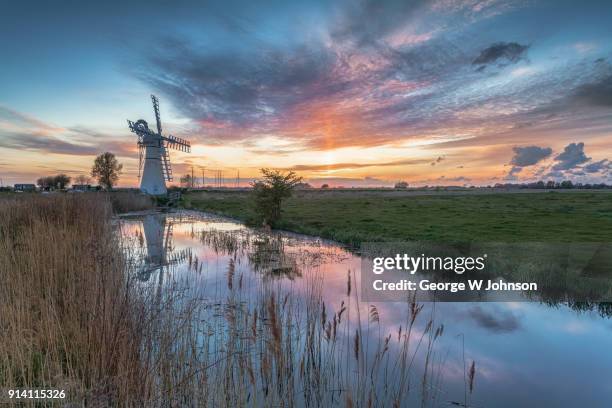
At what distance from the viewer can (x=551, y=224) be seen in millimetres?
24891

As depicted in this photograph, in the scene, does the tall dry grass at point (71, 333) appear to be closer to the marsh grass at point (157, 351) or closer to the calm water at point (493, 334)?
the marsh grass at point (157, 351)

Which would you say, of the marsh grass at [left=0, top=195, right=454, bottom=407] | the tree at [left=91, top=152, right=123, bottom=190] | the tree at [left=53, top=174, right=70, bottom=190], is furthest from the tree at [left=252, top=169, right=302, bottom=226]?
the tree at [left=53, top=174, right=70, bottom=190]

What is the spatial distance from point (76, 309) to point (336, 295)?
771cm

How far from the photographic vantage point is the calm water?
6418mm

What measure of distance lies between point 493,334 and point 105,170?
311 ft

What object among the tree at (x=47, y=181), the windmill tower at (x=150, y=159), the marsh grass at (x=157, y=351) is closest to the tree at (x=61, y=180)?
the tree at (x=47, y=181)

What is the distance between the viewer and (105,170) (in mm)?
84500

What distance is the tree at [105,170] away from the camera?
276 feet

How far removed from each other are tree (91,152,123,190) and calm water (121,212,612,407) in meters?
80.9

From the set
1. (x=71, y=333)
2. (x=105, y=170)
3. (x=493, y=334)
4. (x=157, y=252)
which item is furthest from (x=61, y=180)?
(x=493, y=334)

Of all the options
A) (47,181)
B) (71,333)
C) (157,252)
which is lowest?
(157,252)

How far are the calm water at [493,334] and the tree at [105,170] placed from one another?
80.9 m

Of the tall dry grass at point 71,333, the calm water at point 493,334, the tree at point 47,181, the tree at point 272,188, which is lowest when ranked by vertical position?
the calm water at point 493,334

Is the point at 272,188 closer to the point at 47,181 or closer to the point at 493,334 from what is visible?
the point at 493,334
